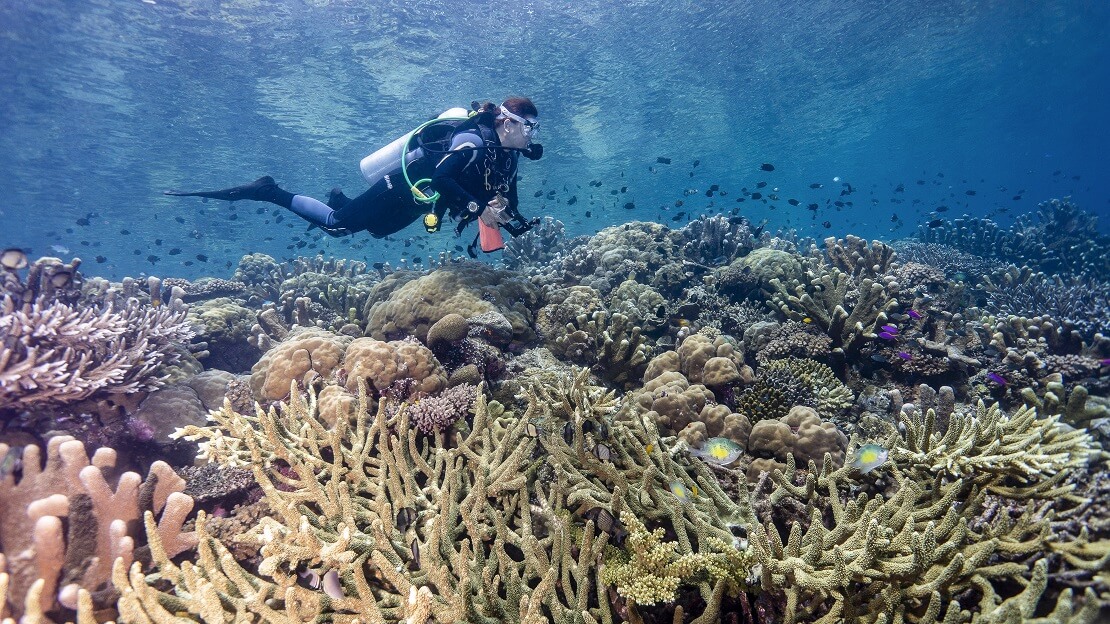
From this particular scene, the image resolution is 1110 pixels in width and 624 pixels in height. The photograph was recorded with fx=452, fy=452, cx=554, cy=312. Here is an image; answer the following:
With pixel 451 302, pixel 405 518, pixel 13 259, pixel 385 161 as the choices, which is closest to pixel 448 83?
A: pixel 385 161

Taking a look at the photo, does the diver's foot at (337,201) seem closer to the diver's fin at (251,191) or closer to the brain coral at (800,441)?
the diver's fin at (251,191)

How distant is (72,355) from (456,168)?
4674mm

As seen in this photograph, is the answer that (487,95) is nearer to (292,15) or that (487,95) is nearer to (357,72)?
(357,72)

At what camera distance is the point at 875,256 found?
8.47 meters

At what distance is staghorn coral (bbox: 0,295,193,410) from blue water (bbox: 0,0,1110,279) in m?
17.1

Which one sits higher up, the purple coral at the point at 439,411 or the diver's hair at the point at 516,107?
the diver's hair at the point at 516,107

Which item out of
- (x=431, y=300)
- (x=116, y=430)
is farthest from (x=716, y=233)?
(x=116, y=430)

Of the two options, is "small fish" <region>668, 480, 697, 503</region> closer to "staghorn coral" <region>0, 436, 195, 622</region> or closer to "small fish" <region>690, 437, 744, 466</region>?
"small fish" <region>690, 437, 744, 466</region>

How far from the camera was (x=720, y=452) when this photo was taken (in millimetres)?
Result: 3455

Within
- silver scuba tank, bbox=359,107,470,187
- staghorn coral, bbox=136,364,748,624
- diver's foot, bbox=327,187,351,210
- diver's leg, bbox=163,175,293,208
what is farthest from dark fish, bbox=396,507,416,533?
diver's leg, bbox=163,175,293,208

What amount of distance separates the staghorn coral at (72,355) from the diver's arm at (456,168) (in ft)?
12.7

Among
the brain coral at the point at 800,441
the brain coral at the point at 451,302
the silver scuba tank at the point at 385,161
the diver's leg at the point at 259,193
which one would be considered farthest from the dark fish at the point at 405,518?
the diver's leg at the point at 259,193

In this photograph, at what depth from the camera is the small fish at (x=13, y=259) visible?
6715 millimetres

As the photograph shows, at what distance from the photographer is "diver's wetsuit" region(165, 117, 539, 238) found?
21.3ft
